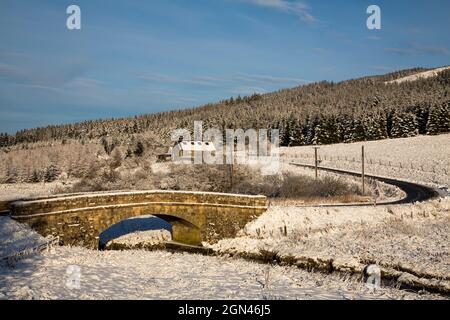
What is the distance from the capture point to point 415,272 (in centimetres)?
2209

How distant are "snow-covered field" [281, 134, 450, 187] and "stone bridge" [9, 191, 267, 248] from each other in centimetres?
2825

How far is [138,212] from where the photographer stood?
95.4 ft

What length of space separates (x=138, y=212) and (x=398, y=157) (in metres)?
52.7

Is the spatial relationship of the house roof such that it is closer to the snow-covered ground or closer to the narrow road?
the narrow road

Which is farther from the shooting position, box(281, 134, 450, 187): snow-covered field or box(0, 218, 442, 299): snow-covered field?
box(281, 134, 450, 187): snow-covered field

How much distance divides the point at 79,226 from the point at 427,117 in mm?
83433

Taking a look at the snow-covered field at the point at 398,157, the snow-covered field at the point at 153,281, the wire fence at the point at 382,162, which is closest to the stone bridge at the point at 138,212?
the snow-covered field at the point at 153,281

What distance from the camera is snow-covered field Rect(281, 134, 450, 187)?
57.8m

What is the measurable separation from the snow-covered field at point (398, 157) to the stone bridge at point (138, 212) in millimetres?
28253

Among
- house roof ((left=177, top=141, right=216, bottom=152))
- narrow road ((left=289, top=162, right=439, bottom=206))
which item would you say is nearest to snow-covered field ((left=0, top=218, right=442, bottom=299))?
narrow road ((left=289, top=162, right=439, bottom=206))

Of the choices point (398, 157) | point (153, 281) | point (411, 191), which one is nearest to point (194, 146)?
point (398, 157)

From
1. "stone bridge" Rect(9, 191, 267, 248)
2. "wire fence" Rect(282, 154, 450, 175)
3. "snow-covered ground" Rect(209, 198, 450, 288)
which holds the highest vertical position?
"wire fence" Rect(282, 154, 450, 175)
